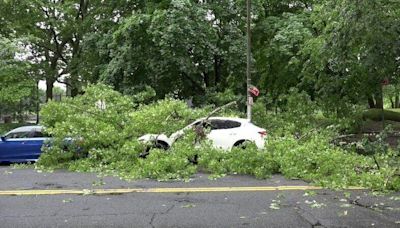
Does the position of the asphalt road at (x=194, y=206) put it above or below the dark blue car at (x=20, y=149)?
below

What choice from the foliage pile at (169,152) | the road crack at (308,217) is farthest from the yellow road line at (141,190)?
the road crack at (308,217)

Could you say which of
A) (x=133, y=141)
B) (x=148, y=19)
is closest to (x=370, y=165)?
(x=133, y=141)

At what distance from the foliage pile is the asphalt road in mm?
711

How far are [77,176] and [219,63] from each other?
1226 centimetres

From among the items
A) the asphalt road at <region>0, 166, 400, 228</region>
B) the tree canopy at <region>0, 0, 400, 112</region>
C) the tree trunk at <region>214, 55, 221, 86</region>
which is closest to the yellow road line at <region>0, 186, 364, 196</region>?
the asphalt road at <region>0, 166, 400, 228</region>

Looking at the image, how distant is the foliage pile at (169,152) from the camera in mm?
10187

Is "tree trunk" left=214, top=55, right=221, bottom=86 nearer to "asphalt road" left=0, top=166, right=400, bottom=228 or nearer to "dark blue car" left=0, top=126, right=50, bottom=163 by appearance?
"dark blue car" left=0, top=126, right=50, bottom=163

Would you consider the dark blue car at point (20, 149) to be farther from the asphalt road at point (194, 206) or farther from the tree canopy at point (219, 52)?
the asphalt road at point (194, 206)

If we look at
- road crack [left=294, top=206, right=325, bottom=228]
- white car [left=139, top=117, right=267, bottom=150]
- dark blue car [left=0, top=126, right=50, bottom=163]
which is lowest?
road crack [left=294, top=206, right=325, bottom=228]

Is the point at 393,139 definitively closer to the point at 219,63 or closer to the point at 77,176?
the point at 219,63

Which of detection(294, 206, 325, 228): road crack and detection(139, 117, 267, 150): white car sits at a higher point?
detection(139, 117, 267, 150): white car

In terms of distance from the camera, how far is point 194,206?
298 inches

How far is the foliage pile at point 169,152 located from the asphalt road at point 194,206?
28.0 inches

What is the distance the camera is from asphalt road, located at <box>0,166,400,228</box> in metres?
6.57
